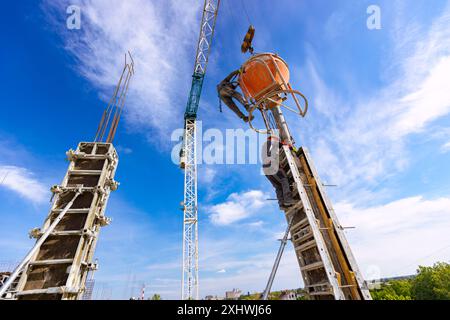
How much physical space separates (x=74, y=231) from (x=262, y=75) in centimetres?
743

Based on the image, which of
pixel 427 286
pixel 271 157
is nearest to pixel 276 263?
pixel 271 157

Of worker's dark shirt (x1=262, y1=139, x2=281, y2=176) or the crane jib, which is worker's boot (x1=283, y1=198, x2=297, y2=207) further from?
the crane jib

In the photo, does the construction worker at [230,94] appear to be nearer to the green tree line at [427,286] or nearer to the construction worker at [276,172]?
the construction worker at [276,172]

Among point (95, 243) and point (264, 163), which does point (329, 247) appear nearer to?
point (264, 163)

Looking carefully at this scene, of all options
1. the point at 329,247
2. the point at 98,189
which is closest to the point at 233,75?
the point at 98,189

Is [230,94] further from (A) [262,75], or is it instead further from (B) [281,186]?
(B) [281,186]

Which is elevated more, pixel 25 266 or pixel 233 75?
pixel 233 75

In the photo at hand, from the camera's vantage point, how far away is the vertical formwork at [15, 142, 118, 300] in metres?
4.80

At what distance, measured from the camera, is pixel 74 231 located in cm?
542

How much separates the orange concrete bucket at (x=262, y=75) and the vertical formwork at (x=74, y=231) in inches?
213

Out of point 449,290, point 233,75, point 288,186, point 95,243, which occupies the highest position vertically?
point 233,75

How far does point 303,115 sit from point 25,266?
28.4 feet
